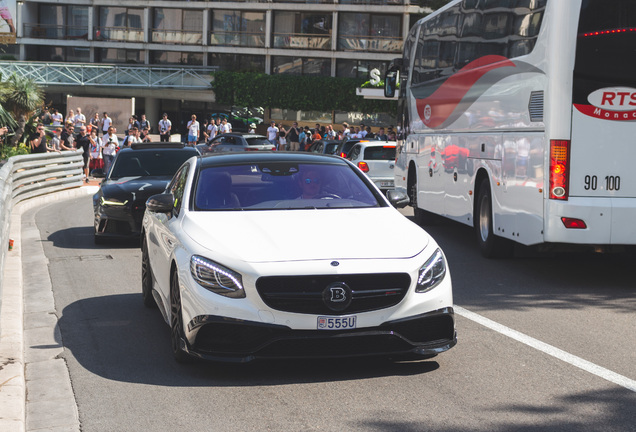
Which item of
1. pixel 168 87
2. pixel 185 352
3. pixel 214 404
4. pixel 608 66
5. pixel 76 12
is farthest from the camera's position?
Result: pixel 76 12

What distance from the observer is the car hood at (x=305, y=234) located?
659 cm

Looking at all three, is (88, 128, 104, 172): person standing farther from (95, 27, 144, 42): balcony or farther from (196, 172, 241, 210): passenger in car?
(95, 27, 144, 42): balcony

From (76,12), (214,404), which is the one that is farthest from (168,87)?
(214,404)

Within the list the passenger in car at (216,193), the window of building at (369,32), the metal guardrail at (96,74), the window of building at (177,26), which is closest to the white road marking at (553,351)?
the passenger in car at (216,193)

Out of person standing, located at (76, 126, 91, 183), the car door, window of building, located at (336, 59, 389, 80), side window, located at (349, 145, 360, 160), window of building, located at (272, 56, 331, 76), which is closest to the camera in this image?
the car door

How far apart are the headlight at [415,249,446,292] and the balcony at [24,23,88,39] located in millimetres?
71042

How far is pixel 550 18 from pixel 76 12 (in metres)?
68.3

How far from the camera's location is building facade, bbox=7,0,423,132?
7031 cm

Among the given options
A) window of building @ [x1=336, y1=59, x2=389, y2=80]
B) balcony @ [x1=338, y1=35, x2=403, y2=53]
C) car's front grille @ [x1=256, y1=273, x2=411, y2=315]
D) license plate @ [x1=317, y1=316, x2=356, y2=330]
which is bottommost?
license plate @ [x1=317, y1=316, x2=356, y2=330]

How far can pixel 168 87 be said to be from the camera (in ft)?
227

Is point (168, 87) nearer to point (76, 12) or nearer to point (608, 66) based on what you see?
point (76, 12)

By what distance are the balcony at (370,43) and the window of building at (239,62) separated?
245 inches

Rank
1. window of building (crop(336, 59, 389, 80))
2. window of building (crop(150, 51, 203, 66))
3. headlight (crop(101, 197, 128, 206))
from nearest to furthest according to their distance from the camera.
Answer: headlight (crop(101, 197, 128, 206)), window of building (crop(336, 59, 389, 80)), window of building (crop(150, 51, 203, 66))

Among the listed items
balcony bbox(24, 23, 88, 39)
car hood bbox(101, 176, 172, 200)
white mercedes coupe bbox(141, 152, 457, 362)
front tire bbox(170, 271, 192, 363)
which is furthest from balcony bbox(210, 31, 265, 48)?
front tire bbox(170, 271, 192, 363)
